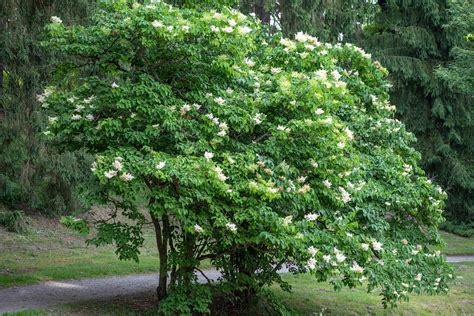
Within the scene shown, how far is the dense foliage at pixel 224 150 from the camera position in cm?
777

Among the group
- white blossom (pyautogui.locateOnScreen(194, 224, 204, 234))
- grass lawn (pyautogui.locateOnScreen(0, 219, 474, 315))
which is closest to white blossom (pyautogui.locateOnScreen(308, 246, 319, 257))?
white blossom (pyautogui.locateOnScreen(194, 224, 204, 234))

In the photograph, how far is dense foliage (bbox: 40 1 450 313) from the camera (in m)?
7.77

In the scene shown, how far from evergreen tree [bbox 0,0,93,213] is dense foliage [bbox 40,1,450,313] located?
294 centimetres

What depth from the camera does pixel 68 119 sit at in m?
8.26

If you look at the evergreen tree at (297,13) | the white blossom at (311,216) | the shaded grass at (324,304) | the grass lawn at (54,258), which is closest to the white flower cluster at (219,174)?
the white blossom at (311,216)

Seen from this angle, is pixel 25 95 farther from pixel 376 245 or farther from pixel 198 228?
pixel 376 245

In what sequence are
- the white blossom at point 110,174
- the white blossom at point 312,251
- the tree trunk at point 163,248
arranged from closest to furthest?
the white blossom at point 110,174, the white blossom at point 312,251, the tree trunk at point 163,248

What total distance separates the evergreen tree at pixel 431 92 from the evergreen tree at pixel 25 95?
1466 centimetres

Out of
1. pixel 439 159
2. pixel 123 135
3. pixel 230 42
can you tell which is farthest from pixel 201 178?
pixel 439 159

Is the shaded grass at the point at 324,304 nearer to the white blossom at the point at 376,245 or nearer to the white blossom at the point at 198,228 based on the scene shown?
the white blossom at the point at 376,245

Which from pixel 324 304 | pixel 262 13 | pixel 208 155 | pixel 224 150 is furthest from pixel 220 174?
pixel 262 13

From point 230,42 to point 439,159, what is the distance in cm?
1905

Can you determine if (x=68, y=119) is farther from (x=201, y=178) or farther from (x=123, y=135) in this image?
(x=201, y=178)

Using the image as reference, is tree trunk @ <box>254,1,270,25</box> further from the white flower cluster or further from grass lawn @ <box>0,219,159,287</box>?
the white flower cluster
